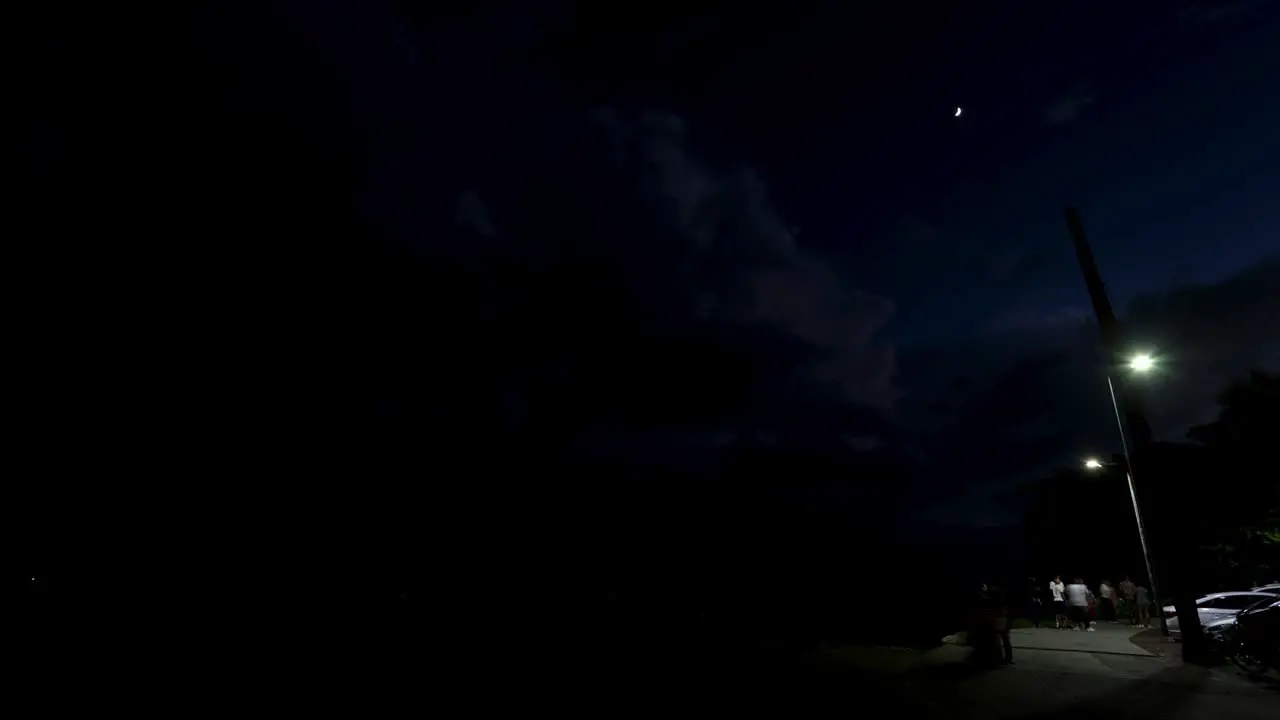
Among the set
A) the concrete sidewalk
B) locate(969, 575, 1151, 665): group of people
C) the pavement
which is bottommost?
the pavement

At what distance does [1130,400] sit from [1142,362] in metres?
1.20

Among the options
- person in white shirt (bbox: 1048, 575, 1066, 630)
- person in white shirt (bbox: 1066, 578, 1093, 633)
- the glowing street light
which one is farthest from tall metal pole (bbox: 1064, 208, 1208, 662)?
person in white shirt (bbox: 1048, 575, 1066, 630)

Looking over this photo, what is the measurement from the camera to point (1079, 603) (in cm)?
2217

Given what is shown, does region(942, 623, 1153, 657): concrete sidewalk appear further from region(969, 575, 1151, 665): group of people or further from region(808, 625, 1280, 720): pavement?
region(969, 575, 1151, 665): group of people

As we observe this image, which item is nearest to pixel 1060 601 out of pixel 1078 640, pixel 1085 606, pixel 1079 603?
pixel 1085 606

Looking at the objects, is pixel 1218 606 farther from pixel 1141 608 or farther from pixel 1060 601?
pixel 1141 608

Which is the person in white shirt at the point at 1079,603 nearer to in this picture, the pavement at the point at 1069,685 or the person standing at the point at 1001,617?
the pavement at the point at 1069,685

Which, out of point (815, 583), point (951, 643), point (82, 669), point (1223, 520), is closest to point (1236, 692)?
point (951, 643)

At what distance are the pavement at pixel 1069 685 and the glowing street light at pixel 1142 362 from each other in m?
5.92

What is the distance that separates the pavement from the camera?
9.98 meters

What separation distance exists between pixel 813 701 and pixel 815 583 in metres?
59.8

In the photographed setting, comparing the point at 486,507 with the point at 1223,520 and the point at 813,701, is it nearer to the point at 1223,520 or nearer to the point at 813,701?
the point at 1223,520

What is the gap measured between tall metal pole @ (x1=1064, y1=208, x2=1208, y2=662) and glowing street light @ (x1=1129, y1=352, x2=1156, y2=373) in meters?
0.34

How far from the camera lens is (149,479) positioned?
124ft
